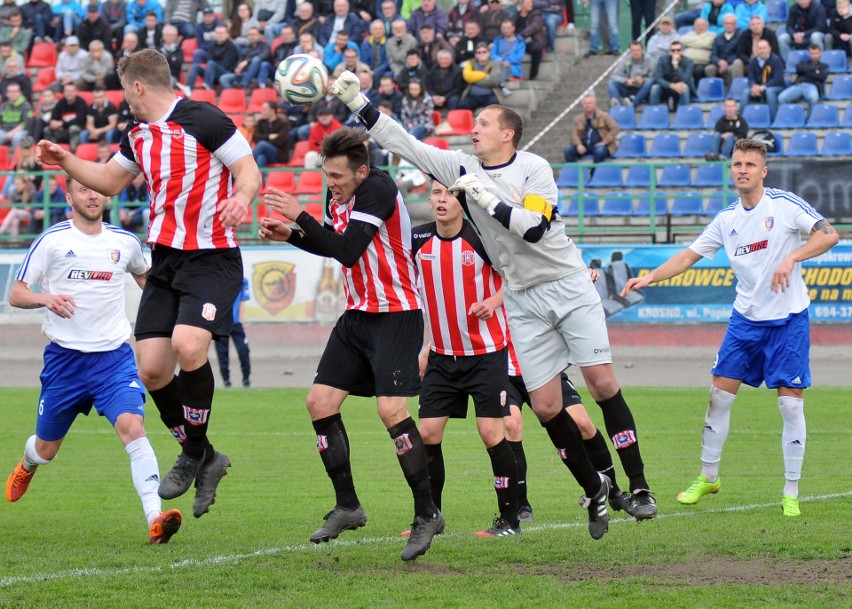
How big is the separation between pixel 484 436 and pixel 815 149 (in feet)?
51.9

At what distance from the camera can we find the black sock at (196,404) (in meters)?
7.51

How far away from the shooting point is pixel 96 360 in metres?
8.38

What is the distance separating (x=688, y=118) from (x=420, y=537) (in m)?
18.0

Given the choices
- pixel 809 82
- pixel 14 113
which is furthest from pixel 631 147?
pixel 14 113

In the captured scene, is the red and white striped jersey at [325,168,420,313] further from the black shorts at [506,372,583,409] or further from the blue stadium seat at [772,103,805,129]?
the blue stadium seat at [772,103,805,129]

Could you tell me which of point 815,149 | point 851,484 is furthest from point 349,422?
point 815,149

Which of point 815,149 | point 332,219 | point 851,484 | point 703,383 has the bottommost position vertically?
point 703,383

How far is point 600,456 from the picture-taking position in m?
8.44

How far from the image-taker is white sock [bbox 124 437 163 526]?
7.87 meters

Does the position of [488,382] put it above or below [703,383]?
above

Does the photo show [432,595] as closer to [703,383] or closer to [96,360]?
[96,360]

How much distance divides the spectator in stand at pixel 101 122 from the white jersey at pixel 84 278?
18.0 meters

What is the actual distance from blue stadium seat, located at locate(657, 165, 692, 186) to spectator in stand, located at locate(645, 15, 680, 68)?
286 cm

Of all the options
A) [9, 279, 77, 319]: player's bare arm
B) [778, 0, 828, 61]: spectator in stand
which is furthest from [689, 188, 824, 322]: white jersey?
[778, 0, 828, 61]: spectator in stand
